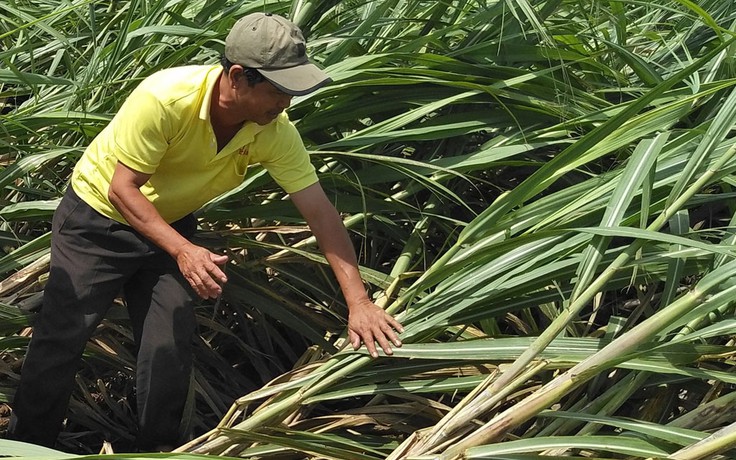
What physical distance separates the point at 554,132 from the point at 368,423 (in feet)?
2.80

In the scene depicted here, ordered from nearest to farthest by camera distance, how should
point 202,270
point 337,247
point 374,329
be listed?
1. point 202,270
2. point 374,329
3. point 337,247

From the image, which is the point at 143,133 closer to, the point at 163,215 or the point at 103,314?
the point at 163,215

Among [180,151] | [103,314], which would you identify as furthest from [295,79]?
[103,314]

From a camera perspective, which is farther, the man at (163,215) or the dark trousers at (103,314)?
the dark trousers at (103,314)

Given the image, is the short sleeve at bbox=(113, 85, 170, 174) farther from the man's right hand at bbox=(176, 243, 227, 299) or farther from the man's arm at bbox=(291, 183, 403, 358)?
the man's arm at bbox=(291, 183, 403, 358)

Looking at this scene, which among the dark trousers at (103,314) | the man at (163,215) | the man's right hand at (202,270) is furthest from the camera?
the dark trousers at (103,314)

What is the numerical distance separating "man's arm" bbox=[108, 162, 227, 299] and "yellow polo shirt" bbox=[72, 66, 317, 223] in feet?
0.12

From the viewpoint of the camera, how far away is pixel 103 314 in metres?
2.48

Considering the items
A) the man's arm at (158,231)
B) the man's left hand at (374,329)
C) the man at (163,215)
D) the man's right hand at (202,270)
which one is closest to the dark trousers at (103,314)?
the man at (163,215)

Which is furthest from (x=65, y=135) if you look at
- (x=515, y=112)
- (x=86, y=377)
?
(x=515, y=112)

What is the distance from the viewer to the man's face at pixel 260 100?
85.9 inches

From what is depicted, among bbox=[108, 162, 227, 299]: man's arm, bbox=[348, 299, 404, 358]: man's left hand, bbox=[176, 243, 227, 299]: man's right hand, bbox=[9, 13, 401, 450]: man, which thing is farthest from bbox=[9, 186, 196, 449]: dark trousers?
bbox=[348, 299, 404, 358]: man's left hand

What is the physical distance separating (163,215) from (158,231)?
0.22m

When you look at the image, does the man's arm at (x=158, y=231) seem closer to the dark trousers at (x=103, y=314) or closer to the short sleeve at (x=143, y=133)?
the short sleeve at (x=143, y=133)
